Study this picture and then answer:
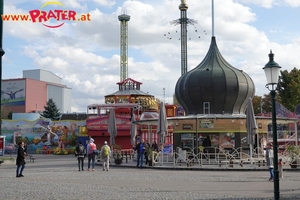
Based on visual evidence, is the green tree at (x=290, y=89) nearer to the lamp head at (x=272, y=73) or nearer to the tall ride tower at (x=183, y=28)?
the tall ride tower at (x=183, y=28)

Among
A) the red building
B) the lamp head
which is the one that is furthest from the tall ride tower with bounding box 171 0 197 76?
the lamp head

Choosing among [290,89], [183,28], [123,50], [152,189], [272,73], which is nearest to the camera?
[272,73]

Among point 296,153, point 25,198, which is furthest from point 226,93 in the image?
point 25,198

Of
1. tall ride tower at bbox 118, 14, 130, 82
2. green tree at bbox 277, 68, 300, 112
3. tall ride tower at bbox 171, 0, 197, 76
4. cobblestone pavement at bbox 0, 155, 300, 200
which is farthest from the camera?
tall ride tower at bbox 118, 14, 130, 82

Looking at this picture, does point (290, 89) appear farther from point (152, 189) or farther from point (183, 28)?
point (152, 189)

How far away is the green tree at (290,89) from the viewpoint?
5991cm

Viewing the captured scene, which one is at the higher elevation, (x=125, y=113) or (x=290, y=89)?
(x=290, y=89)

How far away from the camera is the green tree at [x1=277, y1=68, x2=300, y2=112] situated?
197ft

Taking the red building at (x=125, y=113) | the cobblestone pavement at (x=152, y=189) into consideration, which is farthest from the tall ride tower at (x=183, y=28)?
the cobblestone pavement at (x=152, y=189)

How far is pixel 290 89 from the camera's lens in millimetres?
60781

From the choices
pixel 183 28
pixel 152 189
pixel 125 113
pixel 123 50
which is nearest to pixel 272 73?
pixel 152 189

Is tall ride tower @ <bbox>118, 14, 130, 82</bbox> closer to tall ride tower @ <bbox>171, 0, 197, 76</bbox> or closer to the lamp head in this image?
tall ride tower @ <bbox>171, 0, 197, 76</bbox>

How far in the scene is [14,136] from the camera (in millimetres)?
61562

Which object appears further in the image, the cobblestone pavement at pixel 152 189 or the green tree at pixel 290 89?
the green tree at pixel 290 89
